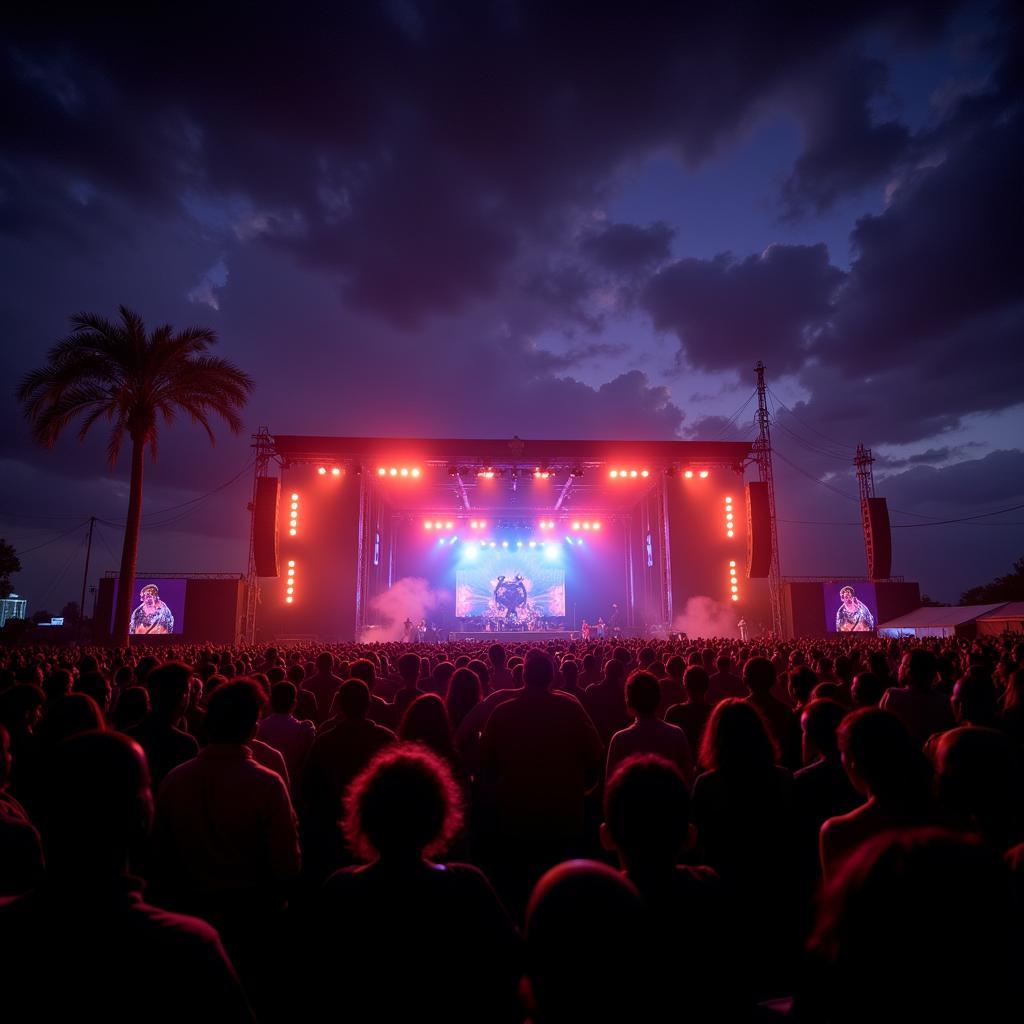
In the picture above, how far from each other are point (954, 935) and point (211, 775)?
2696mm

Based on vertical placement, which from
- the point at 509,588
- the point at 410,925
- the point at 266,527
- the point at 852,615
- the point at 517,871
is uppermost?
the point at 266,527

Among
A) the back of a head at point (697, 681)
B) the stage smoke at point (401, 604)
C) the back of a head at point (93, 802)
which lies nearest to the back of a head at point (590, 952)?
the back of a head at point (93, 802)

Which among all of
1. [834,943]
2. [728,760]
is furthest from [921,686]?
[834,943]

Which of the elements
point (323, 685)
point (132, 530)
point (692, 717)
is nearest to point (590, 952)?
point (692, 717)

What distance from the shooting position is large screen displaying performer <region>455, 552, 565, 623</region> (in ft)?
117

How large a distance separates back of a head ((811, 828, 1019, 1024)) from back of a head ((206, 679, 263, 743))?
2.45 metres

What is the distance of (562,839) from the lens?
374 cm

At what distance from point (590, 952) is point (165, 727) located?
3542 mm

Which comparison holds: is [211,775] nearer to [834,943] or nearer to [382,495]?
[834,943]

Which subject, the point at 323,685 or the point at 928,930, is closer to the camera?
the point at 928,930

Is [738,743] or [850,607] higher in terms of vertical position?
→ [850,607]

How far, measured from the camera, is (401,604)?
34.2 m

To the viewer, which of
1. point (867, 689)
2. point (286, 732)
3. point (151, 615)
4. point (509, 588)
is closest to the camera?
point (286, 732)

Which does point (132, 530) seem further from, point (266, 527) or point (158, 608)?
point (158, 608)
